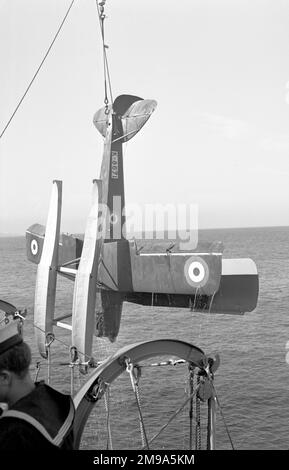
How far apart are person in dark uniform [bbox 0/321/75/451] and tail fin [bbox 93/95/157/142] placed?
12885mm

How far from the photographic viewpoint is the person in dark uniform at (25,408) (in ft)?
5.57

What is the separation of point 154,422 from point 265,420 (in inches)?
131

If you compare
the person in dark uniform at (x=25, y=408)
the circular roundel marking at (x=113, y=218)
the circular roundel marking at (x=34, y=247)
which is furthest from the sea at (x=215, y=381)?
the circular roundel marking at (x=113, y=218)

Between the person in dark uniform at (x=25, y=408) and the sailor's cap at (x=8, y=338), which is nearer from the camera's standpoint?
the person in dark uniform at (x=25, y=408)

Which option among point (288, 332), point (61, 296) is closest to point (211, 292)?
point (288, 332)

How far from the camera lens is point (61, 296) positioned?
116 ft

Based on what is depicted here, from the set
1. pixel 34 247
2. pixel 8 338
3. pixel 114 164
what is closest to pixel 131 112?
pixel 114 164

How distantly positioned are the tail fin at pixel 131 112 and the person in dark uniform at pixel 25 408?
12.9m

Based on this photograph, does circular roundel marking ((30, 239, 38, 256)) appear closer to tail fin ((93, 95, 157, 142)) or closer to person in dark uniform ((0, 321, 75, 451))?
tail fin ((93, 95, 157, 142))

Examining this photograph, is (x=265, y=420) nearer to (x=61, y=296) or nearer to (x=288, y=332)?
(x=288, y=332)

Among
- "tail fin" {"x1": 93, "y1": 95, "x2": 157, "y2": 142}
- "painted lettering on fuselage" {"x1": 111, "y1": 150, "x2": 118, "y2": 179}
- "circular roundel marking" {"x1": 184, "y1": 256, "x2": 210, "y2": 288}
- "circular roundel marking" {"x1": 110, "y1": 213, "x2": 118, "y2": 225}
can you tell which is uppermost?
"tail fin" {"x1": 93, "y1": 95, "x2": 157, "y2": 142}
